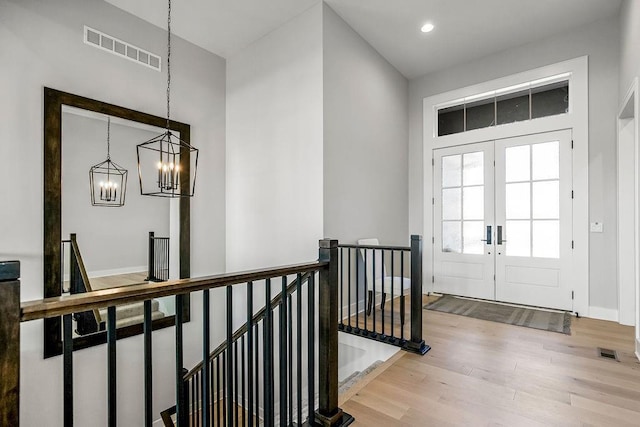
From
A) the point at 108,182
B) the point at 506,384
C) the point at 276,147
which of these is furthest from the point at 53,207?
the point at 506,384

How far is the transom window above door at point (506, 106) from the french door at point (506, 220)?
11.9 inches

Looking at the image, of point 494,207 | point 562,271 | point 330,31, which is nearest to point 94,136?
point 330,31

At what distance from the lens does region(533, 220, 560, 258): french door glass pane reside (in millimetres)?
3947

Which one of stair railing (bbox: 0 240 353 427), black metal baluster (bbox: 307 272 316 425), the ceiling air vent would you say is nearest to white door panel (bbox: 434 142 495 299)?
stair railing (bbox: 0 240 353 427)

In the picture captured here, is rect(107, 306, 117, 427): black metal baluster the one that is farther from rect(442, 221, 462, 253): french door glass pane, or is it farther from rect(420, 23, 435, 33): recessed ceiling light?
rect(442, 221, 462, 253): french door glass pane

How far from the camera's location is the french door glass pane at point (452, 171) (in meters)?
4.68

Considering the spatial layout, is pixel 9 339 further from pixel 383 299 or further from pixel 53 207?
pixel 383 299

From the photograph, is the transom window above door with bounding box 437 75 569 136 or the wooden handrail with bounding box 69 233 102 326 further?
the transom window above door with bounding box 437 75 569 136

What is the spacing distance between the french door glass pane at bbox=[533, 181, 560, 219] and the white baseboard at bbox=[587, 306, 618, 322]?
44.5 inches

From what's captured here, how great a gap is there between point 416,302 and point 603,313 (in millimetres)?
2490

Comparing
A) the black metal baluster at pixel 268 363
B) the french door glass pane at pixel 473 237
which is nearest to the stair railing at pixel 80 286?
the black metal baluster at pixel 268 363

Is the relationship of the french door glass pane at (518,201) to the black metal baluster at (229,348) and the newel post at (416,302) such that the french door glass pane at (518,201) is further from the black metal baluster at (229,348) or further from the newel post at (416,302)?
the black metal baluster at (229,348)

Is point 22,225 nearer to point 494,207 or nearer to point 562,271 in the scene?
point 494,207

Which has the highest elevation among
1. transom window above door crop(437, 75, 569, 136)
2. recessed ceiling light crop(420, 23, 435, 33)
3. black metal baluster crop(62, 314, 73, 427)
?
recessed ceiling light crop(420, 23, 435, 33)
